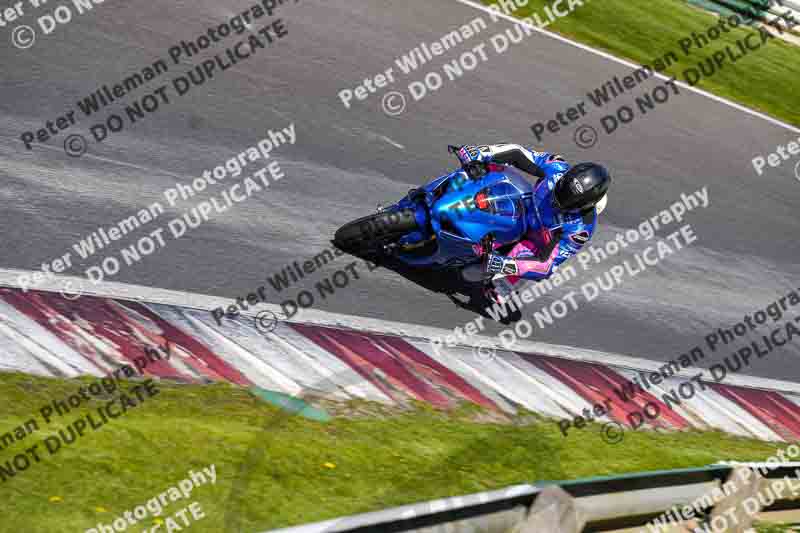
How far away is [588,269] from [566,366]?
169cm

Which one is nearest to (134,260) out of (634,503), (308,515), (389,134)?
(308,515)

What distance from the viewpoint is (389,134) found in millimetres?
10578

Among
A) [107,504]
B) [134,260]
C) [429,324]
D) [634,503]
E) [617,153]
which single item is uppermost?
[617,153]

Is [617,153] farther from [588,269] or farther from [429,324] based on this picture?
[429,324]
